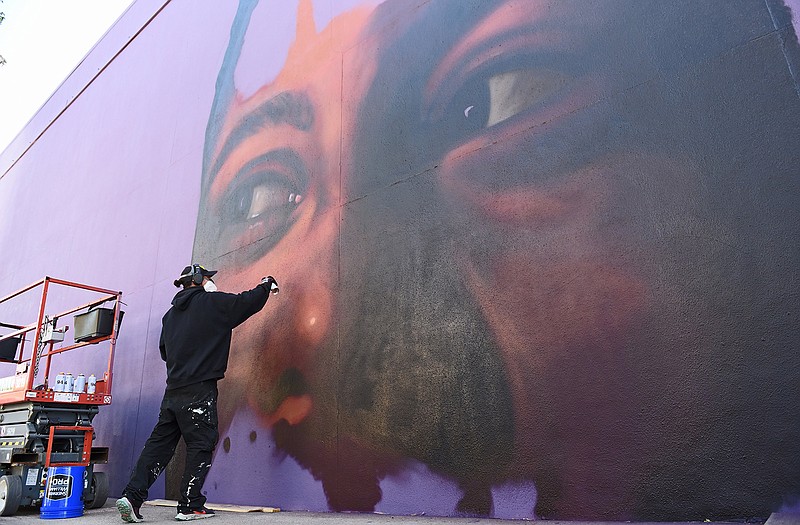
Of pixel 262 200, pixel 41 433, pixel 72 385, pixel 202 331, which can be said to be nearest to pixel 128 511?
pixel 202 331

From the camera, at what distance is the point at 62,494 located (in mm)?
4703

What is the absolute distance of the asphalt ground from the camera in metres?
2.97

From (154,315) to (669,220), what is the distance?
577 cm

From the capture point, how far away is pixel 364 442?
4.07 m

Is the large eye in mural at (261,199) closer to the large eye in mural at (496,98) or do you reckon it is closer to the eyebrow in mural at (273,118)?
the eyebrow in mural at (273,118)

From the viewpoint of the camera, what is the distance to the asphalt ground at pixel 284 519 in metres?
2.97

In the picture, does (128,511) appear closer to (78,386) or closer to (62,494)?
(62,494)

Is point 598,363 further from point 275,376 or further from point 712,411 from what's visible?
point 275,376

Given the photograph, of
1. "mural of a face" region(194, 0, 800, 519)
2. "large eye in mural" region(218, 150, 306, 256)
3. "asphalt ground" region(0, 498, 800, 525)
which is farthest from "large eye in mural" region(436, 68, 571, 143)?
"asphalt ground" region(0, 498, 800, 525)

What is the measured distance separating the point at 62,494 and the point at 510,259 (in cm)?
408

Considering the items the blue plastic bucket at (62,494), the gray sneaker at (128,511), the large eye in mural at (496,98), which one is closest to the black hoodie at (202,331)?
the gray sneaker at (128,511)

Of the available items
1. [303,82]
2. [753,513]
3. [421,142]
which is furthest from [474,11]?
[753,513]

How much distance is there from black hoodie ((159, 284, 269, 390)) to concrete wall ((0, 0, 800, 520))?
583 mm

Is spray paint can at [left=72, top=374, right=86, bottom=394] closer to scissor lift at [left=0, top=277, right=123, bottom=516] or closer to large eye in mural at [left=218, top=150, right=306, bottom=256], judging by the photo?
scissor lift at [left=0, top=277, right=123, bottom=516]
